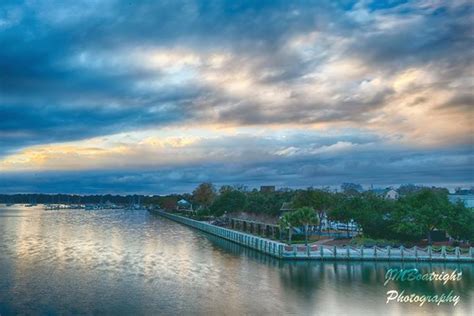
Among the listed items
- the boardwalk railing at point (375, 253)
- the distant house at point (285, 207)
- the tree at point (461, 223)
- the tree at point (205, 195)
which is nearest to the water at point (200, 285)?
the boardwalk railing at point (375, 253)

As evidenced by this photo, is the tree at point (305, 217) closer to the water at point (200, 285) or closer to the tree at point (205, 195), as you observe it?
the water at point (200, 285)

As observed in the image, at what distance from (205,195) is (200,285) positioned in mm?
131393

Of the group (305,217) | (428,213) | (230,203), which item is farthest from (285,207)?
(428,213)

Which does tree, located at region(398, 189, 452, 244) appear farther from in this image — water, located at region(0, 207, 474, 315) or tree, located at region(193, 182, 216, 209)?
tree, located at region(193, 182, 216, 209)

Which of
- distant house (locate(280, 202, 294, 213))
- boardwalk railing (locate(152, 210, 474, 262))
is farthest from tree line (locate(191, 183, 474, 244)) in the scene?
distant house (locate(280, 202, 294, 213))

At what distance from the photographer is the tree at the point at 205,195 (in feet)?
573

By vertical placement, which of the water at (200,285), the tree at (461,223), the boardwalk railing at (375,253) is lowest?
the water at (200,285)

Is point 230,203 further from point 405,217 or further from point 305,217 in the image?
point 405,217

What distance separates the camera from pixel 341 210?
7319cm

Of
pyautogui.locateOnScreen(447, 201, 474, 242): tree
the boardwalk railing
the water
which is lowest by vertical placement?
the water

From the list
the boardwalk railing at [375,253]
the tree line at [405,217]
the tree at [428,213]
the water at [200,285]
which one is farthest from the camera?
the tree at [428,213]

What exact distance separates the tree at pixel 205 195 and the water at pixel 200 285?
345 feet

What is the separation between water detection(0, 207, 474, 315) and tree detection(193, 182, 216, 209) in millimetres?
105255

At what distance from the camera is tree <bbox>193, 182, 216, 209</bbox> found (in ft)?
573
